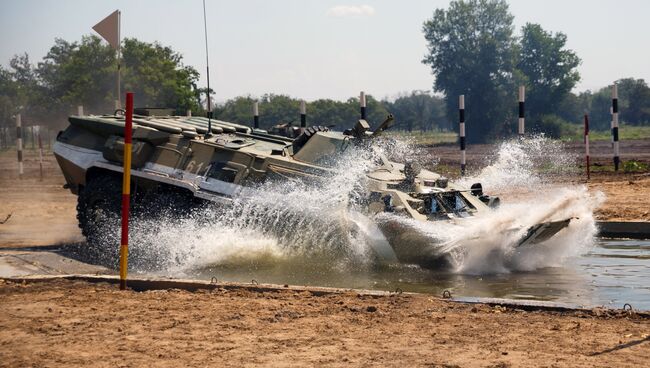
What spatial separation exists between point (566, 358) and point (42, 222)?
→ 1277 cm

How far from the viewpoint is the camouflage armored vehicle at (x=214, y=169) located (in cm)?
1295

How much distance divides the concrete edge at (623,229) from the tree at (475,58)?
5160 cm

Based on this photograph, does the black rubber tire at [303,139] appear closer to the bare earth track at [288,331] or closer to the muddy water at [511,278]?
the muddy water at [511,278]

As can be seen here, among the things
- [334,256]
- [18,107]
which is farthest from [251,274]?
[18,107]

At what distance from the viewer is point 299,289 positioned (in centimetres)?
959

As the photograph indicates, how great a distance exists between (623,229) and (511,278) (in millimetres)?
4064

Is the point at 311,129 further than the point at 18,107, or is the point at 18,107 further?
the point at 18,107

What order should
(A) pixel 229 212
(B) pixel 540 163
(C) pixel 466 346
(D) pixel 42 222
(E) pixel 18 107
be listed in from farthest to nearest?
(E) pixel 18 107
(B) pixel 540 163
(D) pixel 42 222
(A) pixel 229 212
(C) pixel 466 346

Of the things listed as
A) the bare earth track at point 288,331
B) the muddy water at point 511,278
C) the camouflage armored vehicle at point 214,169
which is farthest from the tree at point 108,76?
the bare earth track at point 288,331

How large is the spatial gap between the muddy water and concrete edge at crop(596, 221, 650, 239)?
1.42 meters

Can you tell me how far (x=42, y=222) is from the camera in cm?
1773

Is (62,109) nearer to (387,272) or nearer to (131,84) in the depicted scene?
(131,84)

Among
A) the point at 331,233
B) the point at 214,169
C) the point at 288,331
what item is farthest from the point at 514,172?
the point at 288,331

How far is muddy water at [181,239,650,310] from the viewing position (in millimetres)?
10180
